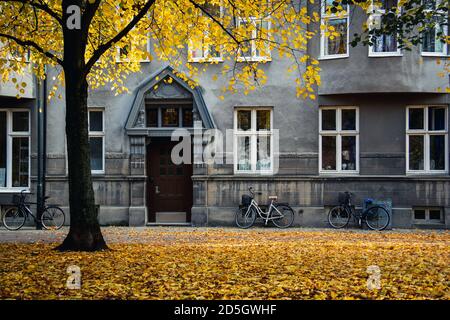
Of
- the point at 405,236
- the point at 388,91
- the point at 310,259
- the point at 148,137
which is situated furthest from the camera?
the point at 148,137

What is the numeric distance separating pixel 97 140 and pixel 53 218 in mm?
3062

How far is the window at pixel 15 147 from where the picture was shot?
20094 mm

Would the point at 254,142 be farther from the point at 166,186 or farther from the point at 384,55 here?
the point at 384,55

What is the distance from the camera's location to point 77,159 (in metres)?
11.3

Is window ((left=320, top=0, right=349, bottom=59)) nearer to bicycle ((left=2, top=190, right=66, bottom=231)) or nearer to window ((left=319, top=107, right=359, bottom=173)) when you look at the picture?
window ((left=319, top=107, right=359, bottom=173))

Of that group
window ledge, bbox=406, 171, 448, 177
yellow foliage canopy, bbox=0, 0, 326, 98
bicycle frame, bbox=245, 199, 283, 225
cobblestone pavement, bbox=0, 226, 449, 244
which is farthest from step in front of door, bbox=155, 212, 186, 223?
window ledge, bbox=406, 171, 448, 177

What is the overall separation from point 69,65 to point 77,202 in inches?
107

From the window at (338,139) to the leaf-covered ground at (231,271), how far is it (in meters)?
5.36

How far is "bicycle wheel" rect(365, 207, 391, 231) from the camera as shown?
61.2 feet

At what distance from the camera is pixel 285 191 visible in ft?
63.6

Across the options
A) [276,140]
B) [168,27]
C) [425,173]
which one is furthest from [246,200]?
[168,27]

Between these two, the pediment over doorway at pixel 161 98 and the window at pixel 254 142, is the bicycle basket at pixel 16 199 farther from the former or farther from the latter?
the window at pixel 254 142
